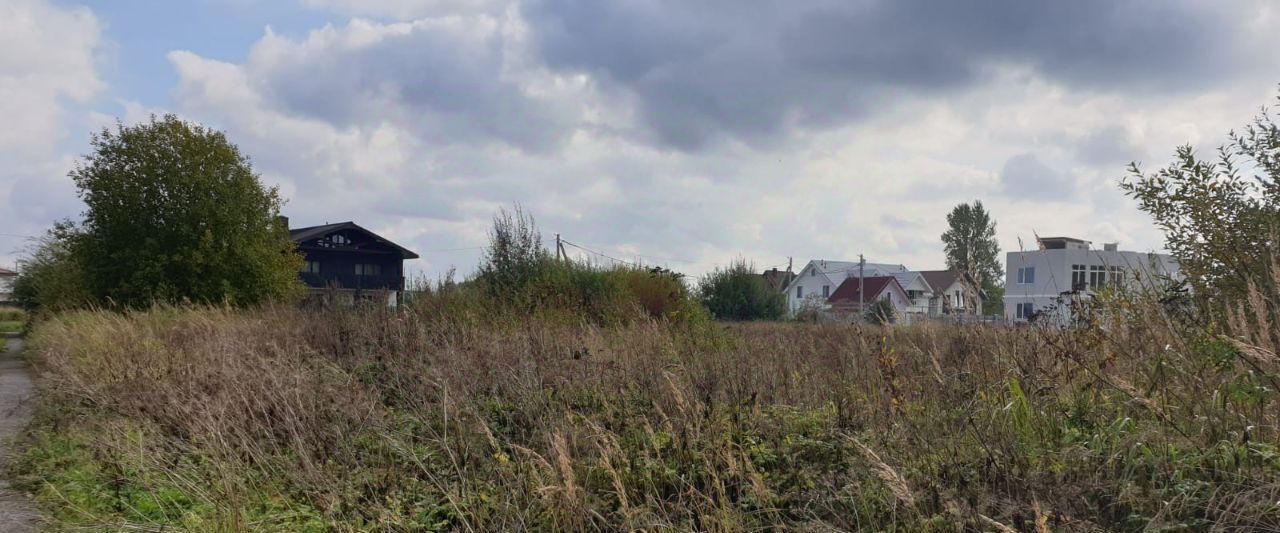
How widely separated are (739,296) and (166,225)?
20506 millimetres

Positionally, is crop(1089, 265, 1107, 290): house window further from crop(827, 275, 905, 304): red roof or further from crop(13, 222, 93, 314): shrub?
crop(827, 275, 905, 304): red roof

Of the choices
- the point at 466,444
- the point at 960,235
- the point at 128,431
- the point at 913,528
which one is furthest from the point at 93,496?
the point at 960,235

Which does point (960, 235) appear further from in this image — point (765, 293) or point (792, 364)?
point (792, 364)

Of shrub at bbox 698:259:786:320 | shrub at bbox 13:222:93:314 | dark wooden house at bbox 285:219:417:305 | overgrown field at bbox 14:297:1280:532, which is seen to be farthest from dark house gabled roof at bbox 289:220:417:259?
overgrown field at bbox 14:297:1280:532

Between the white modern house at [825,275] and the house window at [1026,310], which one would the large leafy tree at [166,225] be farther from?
the white modern house at [825,275]

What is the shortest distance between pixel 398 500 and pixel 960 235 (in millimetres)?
67463

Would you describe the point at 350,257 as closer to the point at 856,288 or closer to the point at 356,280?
the point at 356,280

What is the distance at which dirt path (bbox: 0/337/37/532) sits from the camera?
195 inches

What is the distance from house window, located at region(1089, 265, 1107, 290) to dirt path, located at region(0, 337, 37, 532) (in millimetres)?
7052

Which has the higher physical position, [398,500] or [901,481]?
[901,481]

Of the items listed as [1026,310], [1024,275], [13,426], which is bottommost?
[13,426]

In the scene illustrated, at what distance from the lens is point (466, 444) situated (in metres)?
4.98

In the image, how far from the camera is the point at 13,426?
8602 mm

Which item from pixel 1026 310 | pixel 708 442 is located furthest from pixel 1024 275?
pixel 708 442
